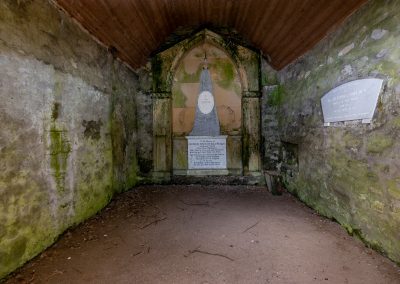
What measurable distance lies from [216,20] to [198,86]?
1.62 meters

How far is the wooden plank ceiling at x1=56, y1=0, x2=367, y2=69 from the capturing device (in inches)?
123

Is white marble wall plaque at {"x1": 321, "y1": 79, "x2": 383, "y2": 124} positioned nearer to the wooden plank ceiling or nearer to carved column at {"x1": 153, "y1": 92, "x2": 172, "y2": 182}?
the wooden plank ceiling

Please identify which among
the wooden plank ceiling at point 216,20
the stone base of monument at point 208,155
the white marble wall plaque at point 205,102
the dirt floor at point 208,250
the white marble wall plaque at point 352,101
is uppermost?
the wooden plank ceiling at point 216,20

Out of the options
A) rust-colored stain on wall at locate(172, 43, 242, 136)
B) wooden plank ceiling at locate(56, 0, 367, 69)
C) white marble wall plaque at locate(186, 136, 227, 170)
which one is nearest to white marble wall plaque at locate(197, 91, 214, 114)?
→ rust-colored stain on wall at locate(172, 43, 242, 136)

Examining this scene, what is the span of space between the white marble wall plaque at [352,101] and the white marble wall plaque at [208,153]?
9.03 ft

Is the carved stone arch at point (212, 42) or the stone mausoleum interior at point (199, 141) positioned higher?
the carved stone arch at point (212, 42)

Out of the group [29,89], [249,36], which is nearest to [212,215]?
[29,89]

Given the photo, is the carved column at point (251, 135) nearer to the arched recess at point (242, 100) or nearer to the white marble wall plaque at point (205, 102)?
the arched recess at point (242, 100)

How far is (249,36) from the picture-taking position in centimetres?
550

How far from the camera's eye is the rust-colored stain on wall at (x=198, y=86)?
5816mm

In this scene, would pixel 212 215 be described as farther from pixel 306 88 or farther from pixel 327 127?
pixel 306 88

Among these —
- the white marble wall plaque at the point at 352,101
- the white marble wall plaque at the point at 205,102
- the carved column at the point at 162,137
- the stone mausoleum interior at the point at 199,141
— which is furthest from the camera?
the white marble wall plaque at the point at 205,102

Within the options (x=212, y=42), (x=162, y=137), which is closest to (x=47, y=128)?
(x=162, y=137)

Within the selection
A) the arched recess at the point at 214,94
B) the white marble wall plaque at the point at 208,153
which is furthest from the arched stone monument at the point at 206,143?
the arched recess at the point at 214,94
